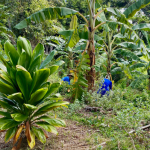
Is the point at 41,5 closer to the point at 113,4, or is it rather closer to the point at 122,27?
the point at 122,27

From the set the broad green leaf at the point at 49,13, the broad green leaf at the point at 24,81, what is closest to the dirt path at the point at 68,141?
the broad green leaf at the point at 24,81

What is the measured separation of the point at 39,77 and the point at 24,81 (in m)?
0.25

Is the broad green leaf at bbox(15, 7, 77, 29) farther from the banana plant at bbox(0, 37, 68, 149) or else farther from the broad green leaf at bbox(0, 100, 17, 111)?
the broad green leaf at bbox(0, 100, 17, 111)

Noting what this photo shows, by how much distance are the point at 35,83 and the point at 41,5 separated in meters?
9.09

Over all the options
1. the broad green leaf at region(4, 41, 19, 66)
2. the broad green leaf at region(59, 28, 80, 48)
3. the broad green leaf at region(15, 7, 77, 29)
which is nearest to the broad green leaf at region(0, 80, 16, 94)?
the broad green leaf at region(4, 41, 19, 66)

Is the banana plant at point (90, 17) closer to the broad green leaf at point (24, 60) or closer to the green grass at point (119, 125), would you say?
the green grass at point (119, 125)

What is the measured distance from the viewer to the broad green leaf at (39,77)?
236 centimetres

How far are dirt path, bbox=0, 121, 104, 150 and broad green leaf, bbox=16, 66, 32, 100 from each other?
0.83m

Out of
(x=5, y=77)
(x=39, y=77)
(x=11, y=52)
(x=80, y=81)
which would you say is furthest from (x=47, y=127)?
(x=80, y=81)

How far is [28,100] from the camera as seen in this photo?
2.45 metres

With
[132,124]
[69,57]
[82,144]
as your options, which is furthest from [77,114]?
[69,57]

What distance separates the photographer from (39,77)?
2.44 m

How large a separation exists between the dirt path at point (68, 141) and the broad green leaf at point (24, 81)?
832 millimetres

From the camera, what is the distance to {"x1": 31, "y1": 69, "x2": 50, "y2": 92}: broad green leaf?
2358 mm
